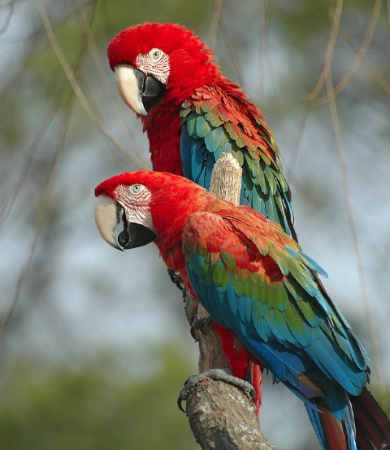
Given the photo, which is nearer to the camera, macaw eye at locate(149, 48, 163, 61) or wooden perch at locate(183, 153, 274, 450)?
wooden perch at locate(183, 153, 274, 450)

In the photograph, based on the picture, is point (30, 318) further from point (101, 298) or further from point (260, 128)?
point (260, 128)

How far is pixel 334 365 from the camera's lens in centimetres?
237

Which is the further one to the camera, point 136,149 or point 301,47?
point 301,47

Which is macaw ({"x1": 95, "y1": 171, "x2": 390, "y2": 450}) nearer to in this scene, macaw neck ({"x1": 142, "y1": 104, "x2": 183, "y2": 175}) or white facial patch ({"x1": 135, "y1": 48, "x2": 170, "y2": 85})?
macaw neck ({"x1": 142, "y1": 104, "x2": 183, "y2": 175})

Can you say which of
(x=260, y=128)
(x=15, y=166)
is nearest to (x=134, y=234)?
(x=260, y=128)

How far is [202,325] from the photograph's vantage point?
2641mm

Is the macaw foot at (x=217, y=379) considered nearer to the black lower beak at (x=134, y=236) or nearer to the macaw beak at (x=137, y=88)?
the black lower beak at (x=134, y=236)

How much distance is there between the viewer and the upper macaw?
3.29 m

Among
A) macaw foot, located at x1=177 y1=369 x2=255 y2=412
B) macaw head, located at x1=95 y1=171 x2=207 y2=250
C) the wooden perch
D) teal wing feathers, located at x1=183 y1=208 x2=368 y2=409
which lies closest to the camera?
the wooden perch

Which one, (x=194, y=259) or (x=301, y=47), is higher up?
(x=301, y=47)

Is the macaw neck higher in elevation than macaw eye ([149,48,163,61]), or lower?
lower

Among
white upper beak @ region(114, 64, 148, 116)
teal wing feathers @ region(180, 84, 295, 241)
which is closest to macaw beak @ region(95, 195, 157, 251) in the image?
teal wing feathers @ region(180, 84, 295, 241)

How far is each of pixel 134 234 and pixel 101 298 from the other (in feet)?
14.3

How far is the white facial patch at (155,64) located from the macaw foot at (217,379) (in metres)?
1.43
